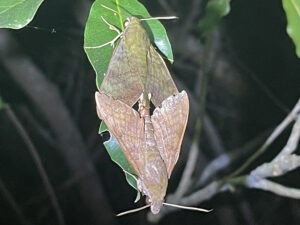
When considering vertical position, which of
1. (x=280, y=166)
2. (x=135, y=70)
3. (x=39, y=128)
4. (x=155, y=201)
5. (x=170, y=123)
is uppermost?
(x=135, y=70)

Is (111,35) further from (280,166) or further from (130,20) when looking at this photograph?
(280,166)

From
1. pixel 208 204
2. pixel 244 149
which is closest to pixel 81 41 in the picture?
pixel 244 149

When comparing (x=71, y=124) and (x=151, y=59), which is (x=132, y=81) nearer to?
(x=151, y=59)

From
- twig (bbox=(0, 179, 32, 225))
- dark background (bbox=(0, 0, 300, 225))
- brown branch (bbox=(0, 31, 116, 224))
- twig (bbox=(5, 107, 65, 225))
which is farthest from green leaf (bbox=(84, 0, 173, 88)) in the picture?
twig (bbox=(0, 179, 32, 225))

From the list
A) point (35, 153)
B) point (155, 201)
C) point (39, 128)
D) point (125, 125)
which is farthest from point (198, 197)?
point (39, 128)

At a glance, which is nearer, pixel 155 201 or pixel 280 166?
pixel 155 201

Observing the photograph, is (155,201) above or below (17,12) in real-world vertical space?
below
